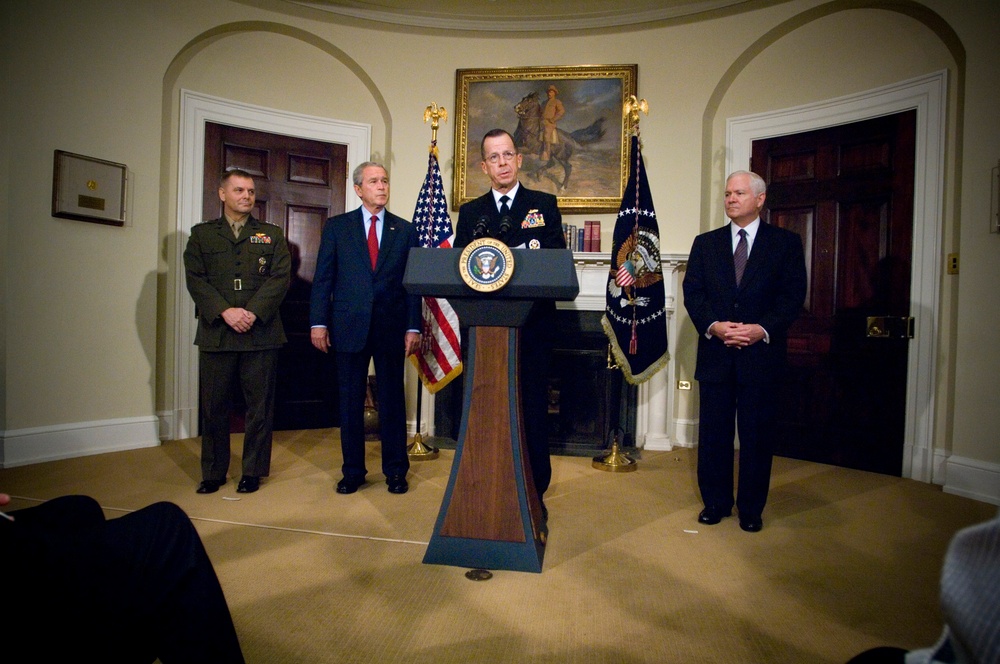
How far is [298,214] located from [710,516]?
12.5 ft

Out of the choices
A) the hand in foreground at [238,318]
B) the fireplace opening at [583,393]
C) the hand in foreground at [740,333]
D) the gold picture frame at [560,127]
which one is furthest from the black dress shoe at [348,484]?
the gold picture frame at [560,127]

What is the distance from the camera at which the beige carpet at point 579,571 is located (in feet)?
5.51

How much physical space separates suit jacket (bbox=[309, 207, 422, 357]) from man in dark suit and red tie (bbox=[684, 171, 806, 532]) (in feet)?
4.96

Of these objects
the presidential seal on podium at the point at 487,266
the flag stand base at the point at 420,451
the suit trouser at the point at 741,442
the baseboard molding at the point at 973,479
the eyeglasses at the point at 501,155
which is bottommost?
the flag stand base at the point at 420,451

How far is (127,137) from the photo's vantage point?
157 inches

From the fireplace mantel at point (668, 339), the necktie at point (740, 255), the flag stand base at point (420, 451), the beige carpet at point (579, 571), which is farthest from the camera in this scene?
the fireplace mantel at point (668, 339)

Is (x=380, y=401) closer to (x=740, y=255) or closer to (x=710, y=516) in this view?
(x=710, y=516)

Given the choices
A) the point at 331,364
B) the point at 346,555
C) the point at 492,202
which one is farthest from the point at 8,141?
the point at 346,555

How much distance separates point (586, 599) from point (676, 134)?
3.76 m

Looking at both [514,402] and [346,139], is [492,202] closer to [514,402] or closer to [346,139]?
[514,402]

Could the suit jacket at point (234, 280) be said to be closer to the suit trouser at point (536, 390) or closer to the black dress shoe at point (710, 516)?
the suit trouser at point (536, 390)

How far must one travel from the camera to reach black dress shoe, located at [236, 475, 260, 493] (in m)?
3.10

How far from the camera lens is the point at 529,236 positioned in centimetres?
266

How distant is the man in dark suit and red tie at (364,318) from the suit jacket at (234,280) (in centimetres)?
23
